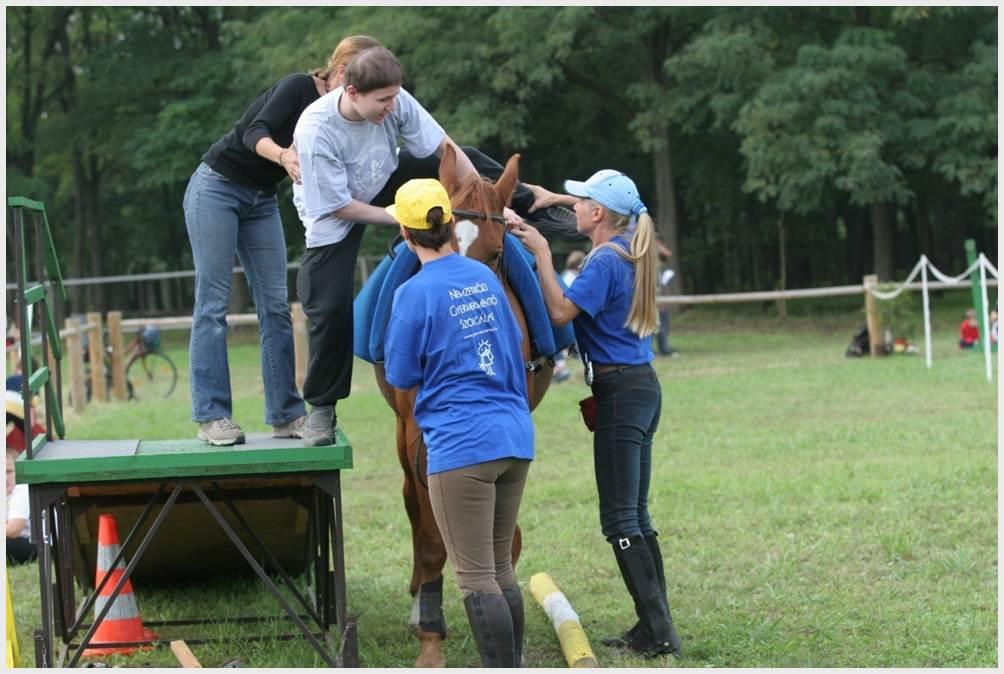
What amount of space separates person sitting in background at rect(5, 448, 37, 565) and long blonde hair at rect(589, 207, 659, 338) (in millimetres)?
3972

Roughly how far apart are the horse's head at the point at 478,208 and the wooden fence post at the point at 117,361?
13.3m

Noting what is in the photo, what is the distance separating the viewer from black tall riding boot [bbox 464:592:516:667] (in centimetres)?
436

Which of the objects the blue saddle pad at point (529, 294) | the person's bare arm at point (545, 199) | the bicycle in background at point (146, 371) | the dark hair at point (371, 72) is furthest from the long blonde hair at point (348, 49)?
the bicycle in background at point (146, 371)

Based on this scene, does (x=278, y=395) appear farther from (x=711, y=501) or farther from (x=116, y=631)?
(x=711, y=501)

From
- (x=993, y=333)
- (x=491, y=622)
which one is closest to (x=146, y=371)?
(x=993, y=333)

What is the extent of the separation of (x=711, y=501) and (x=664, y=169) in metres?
20.1

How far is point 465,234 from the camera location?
4.73 metres

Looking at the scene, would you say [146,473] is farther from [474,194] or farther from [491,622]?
[474,194]

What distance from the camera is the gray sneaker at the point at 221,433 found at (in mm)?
5184

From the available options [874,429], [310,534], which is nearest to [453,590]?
[310,534]

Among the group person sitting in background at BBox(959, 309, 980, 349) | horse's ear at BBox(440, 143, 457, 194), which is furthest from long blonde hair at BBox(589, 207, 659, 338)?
person sitting in background at BBox(959, 309, 980, 349)

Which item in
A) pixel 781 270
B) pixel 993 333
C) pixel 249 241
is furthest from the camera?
pixel 781 270

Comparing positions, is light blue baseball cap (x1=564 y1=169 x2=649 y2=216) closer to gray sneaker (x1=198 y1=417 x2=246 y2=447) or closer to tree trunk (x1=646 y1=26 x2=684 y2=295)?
gray sneaker (x1=198 y1=417 x2=246 y2=447)

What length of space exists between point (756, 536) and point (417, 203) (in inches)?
150
